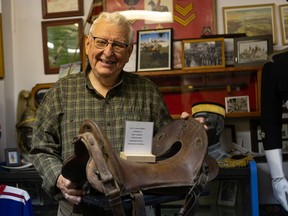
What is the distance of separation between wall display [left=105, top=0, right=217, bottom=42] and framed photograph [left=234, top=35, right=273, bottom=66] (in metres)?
0.22

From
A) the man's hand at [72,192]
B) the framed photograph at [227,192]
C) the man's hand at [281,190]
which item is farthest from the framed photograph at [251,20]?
the man's hand at [72,192]

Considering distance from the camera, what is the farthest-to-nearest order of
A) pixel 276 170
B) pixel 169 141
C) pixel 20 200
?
pixel 20 200, pixel 276 170, pixel 169 141

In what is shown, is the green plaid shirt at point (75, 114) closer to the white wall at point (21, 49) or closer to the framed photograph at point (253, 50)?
the framed photograph at point (253, 50)

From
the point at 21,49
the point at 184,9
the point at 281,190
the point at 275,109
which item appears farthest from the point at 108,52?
the point at 21,49

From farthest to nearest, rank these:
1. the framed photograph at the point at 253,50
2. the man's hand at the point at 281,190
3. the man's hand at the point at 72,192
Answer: the framed photograph at the point at 253,50 < the man's hand at the point at 281,190 < the man's hand at the point at 72,192

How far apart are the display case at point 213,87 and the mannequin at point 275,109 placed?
0.57 metres

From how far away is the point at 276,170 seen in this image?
5.10 ft

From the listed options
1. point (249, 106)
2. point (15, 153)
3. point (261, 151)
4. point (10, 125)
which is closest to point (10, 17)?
point (10, 125)

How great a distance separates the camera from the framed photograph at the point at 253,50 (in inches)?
85.1

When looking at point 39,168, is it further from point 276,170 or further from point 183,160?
point 276,170

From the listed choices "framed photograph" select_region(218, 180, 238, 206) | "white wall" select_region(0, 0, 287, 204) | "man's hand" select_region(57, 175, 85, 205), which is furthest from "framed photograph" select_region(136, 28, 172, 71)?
"man's hand" select_region(57, 175, 85, 205)

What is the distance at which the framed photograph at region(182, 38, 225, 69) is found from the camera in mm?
2180

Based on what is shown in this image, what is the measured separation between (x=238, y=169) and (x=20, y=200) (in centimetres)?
Result: 112

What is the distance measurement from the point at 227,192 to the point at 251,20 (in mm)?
1046
